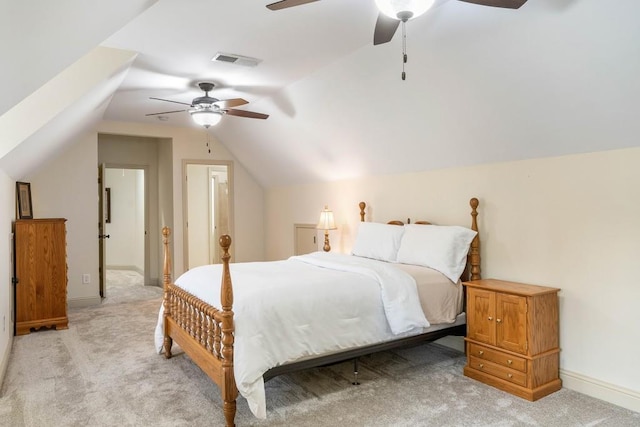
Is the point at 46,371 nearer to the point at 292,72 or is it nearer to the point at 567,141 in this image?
the point at 292,72

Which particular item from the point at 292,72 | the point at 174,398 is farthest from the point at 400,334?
the point at 292,72

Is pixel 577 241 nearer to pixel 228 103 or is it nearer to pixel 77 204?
pixel 228 103

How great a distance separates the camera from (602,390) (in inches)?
113

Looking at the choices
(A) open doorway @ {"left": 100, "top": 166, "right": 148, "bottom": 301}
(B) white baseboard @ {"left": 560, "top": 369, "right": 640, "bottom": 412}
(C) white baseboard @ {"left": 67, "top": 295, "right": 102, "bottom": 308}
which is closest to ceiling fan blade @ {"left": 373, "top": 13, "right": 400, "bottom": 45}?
(B) white baseboard @ {"left": 560, "top": 369, "right": 640, "bottom": 412}

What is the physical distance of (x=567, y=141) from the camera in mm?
2984

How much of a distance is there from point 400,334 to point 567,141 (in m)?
1.79

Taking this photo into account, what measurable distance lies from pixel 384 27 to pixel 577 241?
2039 mm

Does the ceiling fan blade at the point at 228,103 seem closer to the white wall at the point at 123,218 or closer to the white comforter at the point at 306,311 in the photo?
the white comforter at the point at 306,311

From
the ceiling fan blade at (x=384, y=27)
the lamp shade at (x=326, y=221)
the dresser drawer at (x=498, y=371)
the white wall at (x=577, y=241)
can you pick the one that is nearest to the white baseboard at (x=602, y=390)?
the white wall at (x=577, y=241)

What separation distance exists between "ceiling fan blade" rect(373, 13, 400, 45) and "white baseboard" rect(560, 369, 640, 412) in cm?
263

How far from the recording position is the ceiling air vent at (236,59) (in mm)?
3578

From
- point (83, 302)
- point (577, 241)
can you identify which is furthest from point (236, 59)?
point (83, 302)

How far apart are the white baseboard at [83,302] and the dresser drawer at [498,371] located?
4932 millimetres

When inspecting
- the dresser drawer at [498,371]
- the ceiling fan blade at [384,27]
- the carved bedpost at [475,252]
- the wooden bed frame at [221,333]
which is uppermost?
the ceiling fan blade at [384,27]
